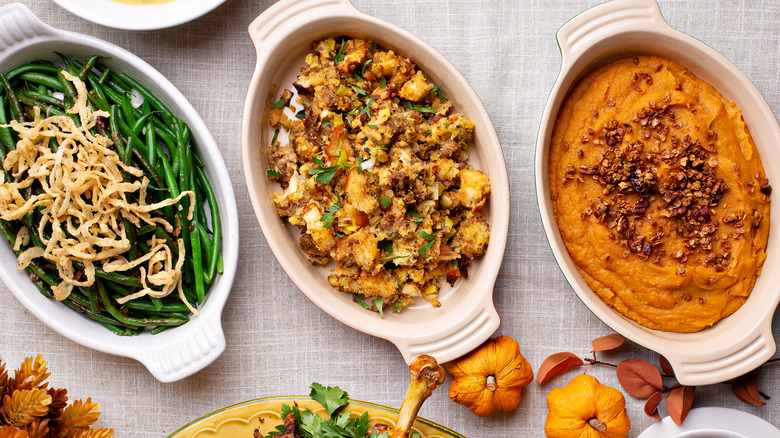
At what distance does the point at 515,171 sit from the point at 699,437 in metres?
1.61

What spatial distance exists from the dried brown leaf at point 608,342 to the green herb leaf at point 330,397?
1314 mm

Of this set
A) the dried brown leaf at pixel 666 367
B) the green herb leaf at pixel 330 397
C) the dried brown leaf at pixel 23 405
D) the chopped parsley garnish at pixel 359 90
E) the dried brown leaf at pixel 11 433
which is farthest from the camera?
the dried brown leaf at pixel 666 367

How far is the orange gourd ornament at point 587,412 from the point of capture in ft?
8.93

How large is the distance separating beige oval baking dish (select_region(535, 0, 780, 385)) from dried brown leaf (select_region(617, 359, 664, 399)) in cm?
24

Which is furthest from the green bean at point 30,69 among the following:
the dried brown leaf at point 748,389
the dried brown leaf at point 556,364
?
the dried brown leaf at point 748,389

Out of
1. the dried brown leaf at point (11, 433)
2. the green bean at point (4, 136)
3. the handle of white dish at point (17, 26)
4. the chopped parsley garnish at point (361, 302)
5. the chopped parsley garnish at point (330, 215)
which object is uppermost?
the handle of white dish at point (17, 26)

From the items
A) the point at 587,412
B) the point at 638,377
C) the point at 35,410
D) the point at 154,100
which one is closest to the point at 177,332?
the point at 35,410

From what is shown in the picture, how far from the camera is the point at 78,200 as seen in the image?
248 cm

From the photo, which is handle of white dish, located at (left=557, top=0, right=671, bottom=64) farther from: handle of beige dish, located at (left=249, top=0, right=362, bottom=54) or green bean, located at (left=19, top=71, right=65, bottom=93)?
green bean, located at (left=19, top=71, right=65, bottom=93)

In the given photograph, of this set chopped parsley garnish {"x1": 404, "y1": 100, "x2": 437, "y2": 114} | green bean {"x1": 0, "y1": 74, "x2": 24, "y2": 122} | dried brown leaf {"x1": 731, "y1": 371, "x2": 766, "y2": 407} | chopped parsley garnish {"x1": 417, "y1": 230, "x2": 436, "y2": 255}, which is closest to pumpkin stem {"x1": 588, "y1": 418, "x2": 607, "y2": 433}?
dried brown leaf {"x1": 731, "y1": 371, "x2": 766, "y2": 407}

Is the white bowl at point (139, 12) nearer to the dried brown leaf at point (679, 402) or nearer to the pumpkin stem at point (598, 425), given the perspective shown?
the pumpkin stem at point (598, 425)

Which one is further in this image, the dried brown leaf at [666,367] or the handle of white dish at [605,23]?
the dried brown leaf at [666,367]

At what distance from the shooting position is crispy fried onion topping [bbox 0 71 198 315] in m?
2.49

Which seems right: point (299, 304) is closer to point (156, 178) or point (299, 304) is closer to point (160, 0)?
point (156, 178)
